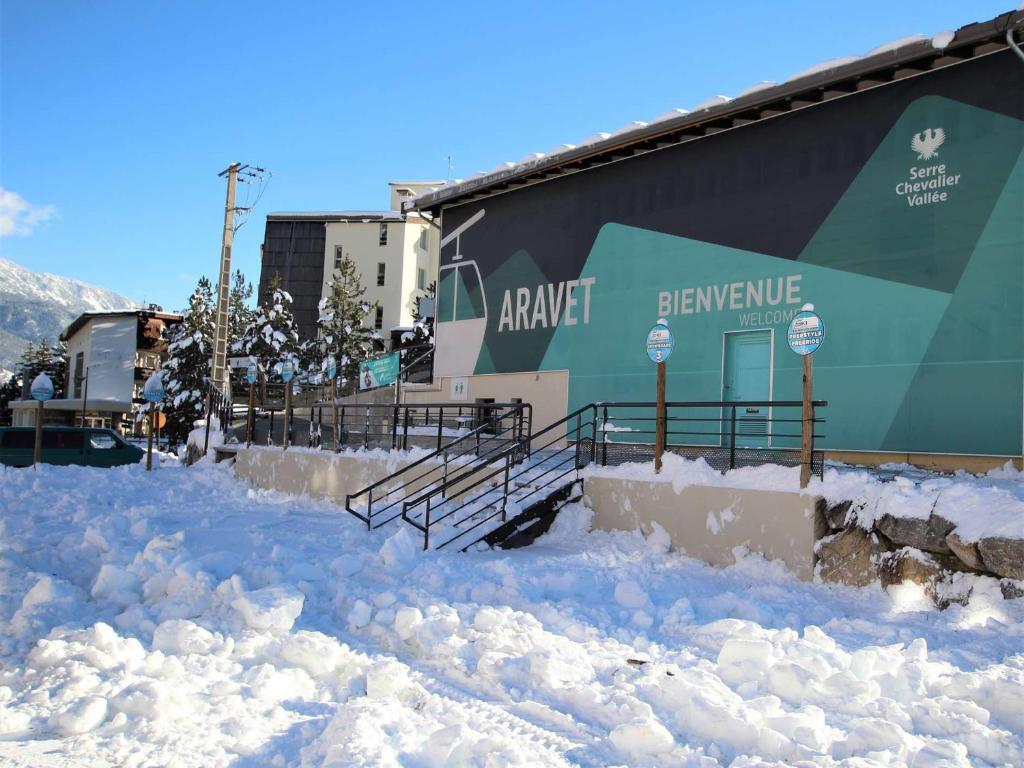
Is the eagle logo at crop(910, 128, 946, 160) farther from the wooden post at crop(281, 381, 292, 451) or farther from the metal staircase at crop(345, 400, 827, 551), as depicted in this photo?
the wooden post at crop(281, 381, 292, 451)

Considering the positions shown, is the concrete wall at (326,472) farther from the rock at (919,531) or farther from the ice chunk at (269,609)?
the rock at (919,531)

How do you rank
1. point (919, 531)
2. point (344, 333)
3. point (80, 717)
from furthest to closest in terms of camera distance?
point (344, 333)
point (919, 531)
point (80, 717)

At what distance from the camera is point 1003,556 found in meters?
8.26

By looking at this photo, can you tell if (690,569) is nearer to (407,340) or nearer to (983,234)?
(983,234)

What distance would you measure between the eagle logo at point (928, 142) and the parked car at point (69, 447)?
2211 cm

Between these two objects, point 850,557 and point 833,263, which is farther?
point 833,263

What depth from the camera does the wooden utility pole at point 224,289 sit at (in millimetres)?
26641

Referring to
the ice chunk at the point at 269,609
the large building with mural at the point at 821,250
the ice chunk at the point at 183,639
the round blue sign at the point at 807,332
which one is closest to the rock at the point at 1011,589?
the round blue sign at the point at 807,332

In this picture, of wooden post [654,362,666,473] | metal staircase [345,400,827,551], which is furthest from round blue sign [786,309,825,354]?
wooden post [654,362,666,473]

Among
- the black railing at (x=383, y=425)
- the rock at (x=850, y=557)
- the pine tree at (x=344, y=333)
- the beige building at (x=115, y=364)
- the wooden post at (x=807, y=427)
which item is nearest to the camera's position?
the rock at (x=850, y=557)

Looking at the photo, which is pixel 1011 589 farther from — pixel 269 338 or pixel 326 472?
pixel 269 338

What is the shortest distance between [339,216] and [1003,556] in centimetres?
4654

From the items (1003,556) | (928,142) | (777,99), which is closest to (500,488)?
(1003,556)

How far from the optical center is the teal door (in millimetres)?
15211
